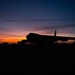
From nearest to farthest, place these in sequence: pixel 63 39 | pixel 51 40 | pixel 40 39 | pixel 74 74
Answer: pixel 74 74 → pixel 40 39 → pixel 51 40 → pixel 63 39

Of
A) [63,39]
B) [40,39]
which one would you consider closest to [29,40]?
[40,39]

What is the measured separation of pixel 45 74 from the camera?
9133 millimetres

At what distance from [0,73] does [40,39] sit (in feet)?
126

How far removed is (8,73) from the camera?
9.19 meters

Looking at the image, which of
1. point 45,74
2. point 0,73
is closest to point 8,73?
point 0,73

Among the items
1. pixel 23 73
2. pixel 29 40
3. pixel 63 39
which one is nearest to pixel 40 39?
pixel 29 40

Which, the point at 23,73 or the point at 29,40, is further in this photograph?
the point at 29,40

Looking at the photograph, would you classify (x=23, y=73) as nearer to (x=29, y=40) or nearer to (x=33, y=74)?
(x=33, y=74)

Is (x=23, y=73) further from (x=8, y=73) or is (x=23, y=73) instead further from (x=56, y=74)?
(x=56, y=74)

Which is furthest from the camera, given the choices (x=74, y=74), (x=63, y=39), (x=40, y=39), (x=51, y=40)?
(x=63, y=39)

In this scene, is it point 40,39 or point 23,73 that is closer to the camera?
point 23,73

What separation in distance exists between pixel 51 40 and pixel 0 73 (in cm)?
4623

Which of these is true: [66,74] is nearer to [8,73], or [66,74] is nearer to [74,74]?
[74,74]

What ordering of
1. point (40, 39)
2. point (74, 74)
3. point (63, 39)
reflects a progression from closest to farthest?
point (74, 74) → point (40, 39) → point (63, 39)
